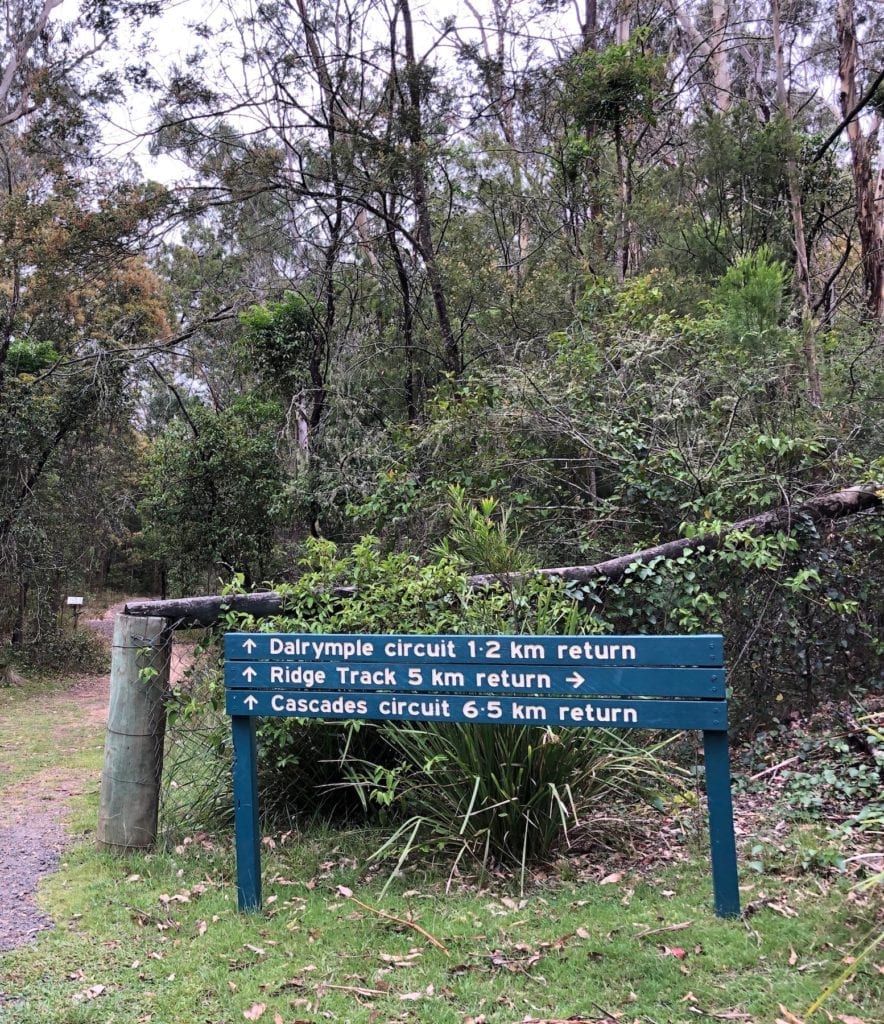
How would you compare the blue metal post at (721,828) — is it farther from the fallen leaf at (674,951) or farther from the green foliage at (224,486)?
the green foliage at (224,486)

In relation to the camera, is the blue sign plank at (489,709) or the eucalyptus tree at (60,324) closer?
the blue sign plank at (489,709)

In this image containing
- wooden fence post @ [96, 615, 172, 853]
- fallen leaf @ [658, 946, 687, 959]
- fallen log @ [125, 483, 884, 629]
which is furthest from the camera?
fallen log @ [125, 483, 884, 629]

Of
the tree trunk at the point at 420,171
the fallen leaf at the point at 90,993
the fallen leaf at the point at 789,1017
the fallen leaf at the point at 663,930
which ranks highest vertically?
the tree trunk at the point at 420,171

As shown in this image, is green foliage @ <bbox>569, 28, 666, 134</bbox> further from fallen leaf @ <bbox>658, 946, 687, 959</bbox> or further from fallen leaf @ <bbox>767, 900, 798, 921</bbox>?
fallen leaf @ <bbox>658, 946, 687, 959</bbox>

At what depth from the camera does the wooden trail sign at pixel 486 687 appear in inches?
129

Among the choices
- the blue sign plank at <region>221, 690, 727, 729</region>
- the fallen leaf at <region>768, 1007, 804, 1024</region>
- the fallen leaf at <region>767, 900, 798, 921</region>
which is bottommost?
the fallen leaf at <region>767, 900, 798, 921</region>

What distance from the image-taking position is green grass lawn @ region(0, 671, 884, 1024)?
2.78 metres

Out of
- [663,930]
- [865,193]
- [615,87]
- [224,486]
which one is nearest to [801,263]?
[865,193]

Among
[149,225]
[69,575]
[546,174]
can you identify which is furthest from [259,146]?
[69,575]

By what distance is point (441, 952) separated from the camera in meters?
3.22

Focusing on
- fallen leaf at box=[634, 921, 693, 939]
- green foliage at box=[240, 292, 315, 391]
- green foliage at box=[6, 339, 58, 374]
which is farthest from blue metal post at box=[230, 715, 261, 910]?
green foliage at box=[6, 339, 58, 374]

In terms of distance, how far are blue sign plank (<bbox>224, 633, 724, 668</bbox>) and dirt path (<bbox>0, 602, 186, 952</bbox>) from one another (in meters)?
1.74

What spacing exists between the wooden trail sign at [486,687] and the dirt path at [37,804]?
1275mm

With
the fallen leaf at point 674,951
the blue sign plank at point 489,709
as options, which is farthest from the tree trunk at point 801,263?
the fallen leaf at point 674,951
